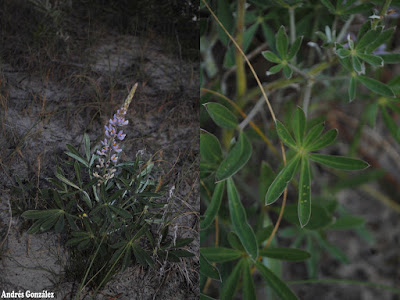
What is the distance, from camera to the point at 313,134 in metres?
0.80

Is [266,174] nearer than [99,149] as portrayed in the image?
No

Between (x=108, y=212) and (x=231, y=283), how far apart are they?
30cm

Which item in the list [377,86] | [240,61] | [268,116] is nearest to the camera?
[377,86]

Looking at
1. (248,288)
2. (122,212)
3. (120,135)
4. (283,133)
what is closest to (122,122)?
(120,135)

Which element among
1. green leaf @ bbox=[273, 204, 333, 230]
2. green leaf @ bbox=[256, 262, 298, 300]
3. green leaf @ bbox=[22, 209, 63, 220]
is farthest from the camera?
green leaf @ bbox=[273, 204, 333, 230]

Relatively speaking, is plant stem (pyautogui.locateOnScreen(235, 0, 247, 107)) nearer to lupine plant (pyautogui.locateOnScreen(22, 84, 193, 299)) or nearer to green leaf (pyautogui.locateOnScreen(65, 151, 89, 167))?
lupine plant (pyautogui.locateOnScreen(22, 84, 193, 299))

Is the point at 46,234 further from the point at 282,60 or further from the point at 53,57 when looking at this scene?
the point at 282,60

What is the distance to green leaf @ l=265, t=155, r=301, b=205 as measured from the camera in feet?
2.49

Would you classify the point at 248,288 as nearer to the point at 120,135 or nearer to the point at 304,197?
the point at 304,197

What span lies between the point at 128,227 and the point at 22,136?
258 millimetres

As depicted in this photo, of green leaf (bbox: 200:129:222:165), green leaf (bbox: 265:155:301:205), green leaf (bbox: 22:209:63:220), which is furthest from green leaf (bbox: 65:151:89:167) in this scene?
green leaf (bbox: 265:155:301:205)

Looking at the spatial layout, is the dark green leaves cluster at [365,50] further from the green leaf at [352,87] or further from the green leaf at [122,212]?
the green leaf at [122,212]

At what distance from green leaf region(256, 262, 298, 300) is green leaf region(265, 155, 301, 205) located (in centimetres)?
19

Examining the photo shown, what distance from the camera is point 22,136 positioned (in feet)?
2.51
